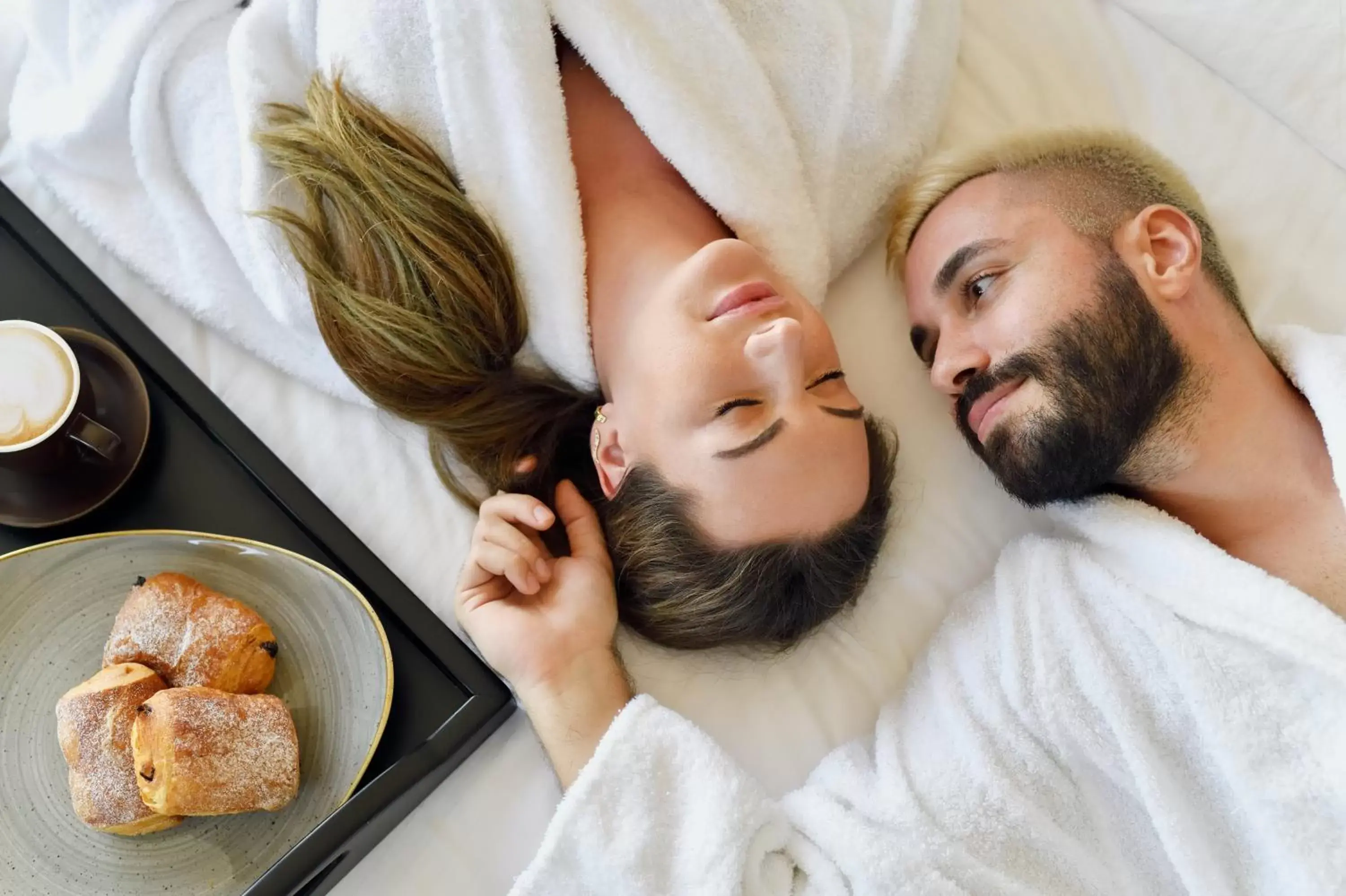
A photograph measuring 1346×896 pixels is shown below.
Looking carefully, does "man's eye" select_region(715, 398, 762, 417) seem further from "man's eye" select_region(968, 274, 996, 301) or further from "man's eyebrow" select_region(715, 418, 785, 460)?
"man's eye" select_region(968, 274, 996, 301)

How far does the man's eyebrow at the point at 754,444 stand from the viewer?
1.01 meters

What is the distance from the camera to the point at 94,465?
1.07 meters

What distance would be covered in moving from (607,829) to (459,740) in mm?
200

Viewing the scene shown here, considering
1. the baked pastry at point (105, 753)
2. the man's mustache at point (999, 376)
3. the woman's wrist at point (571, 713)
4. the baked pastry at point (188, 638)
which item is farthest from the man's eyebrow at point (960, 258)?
the baked pastry at point (105, 753)

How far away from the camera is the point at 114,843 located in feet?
3.27

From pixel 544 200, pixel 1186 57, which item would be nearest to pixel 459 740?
pixel 544 200

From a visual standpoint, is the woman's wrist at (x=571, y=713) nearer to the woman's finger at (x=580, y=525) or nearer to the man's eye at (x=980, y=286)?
the woman's finger at (x=580, y=525)

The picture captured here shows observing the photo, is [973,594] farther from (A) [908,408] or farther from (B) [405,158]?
(B) [405,158]

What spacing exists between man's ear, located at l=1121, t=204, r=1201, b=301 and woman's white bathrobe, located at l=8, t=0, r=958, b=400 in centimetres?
31

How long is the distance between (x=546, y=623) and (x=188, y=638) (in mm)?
373

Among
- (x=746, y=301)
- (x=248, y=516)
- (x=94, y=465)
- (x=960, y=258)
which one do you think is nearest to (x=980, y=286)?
(x=960, y=258)

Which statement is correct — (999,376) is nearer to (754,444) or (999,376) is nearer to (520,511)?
(754,444)

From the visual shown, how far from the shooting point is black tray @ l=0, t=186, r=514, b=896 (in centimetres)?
108

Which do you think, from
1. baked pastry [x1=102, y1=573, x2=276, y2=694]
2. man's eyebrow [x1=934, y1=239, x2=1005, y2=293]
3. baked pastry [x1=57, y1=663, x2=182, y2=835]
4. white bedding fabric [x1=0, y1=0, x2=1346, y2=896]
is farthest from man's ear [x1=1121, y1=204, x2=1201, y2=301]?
baked pastry [x1=57, y1=663, x2=182, y2=835]
